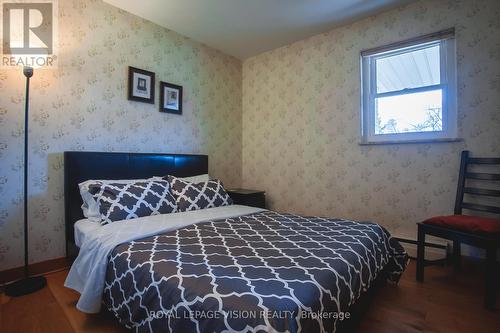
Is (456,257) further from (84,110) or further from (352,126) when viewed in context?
(84,110)

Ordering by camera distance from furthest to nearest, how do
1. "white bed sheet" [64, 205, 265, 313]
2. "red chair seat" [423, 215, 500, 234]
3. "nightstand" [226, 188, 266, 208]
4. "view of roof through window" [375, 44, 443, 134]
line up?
1. "nightstand" [226, 188, 266, 208]
2. "view of roof through window" [375, 44, 443, 134]
3. "red chair seat" [423, 215, 500, 234]
4. "white bed sheet" [64, 205, 265, 313]

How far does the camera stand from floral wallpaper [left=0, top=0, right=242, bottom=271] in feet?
6.41

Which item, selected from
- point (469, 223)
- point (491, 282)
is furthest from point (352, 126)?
point (491, 282)

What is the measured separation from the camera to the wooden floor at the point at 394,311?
1.41 meters

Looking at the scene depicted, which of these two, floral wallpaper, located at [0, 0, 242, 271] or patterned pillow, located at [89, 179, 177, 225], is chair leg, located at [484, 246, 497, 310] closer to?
patterned pillow, located at [89, 179, 177, 225]

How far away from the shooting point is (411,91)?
2490 mm

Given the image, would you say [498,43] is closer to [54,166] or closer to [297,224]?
[297,224]

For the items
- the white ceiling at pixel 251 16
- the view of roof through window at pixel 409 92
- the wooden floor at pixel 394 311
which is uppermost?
the white ceiling at pixel 251 16

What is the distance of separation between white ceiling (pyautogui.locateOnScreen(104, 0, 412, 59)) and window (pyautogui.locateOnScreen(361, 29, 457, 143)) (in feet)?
1.56

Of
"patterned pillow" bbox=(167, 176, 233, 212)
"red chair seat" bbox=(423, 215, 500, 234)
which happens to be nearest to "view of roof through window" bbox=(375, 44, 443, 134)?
"red chair seat" bbox=(423, 215, 500, 234)

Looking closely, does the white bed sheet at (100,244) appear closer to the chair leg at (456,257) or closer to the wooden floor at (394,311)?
the wooden floor at (394,311)

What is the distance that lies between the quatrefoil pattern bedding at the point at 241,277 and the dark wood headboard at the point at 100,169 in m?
1.08

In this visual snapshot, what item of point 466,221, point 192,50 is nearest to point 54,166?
point 192,50

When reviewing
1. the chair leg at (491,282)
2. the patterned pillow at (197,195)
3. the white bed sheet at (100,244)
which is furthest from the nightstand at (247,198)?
the chair leg at (491,282)
